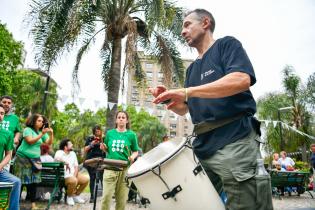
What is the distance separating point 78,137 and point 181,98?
35.8 m

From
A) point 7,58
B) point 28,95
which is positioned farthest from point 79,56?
point 28,95

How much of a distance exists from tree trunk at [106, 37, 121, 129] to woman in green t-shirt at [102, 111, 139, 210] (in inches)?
190

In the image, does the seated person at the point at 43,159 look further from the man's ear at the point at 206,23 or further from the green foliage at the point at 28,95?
the green foliage at the point at 28,95

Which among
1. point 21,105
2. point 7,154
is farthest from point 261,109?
point 7,154

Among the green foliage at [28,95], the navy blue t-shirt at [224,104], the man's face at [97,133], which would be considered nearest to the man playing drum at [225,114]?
the navy blue t-shirt at [224,104]

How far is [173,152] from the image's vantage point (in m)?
1.78

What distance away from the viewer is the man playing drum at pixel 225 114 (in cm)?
163

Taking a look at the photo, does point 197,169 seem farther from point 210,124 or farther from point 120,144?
point 120,144

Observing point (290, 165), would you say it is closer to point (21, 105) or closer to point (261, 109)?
point (261, 109)

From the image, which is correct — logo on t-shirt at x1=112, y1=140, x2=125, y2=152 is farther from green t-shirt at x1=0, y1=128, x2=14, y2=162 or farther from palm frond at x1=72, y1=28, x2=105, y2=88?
palm frond at x1=72, y1=28, x2=105, y2=88

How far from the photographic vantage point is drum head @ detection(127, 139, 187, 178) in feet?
5.83

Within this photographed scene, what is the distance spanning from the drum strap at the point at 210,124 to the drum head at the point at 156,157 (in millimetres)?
118

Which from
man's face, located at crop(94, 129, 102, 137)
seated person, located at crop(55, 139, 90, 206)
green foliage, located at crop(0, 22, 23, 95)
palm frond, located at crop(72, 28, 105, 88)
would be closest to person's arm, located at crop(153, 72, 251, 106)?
man's face, located at crop(94, 129, 102, 137)

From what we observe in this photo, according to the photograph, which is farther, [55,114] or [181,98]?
[55,114]
